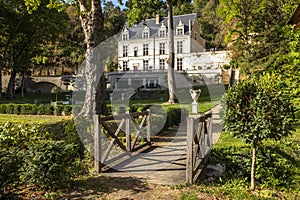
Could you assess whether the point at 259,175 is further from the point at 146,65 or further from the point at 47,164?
the point at 146,65

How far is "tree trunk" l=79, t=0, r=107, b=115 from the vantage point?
833 centimetres

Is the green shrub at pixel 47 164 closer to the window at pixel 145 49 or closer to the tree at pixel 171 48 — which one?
the tree at pixel 171 48

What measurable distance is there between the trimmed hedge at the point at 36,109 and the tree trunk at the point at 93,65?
7226 millimetres

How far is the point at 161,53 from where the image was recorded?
38.9 m

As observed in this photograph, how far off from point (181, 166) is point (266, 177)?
1813 millimetres

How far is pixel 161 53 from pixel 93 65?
31.2 meters

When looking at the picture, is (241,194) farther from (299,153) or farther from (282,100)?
(299,153)

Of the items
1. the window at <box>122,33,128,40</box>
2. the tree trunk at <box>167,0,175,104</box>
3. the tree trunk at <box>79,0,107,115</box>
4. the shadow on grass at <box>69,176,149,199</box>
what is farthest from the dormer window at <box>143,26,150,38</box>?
the shadow on grass at <box>69,176,149,199</box>

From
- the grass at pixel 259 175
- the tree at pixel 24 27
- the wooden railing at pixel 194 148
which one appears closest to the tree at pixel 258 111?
the grass at pixel 259 175

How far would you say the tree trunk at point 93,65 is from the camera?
8.33 metres

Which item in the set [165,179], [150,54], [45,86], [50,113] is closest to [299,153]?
[165,179]

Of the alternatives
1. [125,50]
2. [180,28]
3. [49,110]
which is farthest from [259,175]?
[125,50]

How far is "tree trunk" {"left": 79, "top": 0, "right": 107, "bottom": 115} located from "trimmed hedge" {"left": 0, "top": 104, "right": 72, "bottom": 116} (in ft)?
23.7

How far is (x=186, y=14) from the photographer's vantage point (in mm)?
38719
